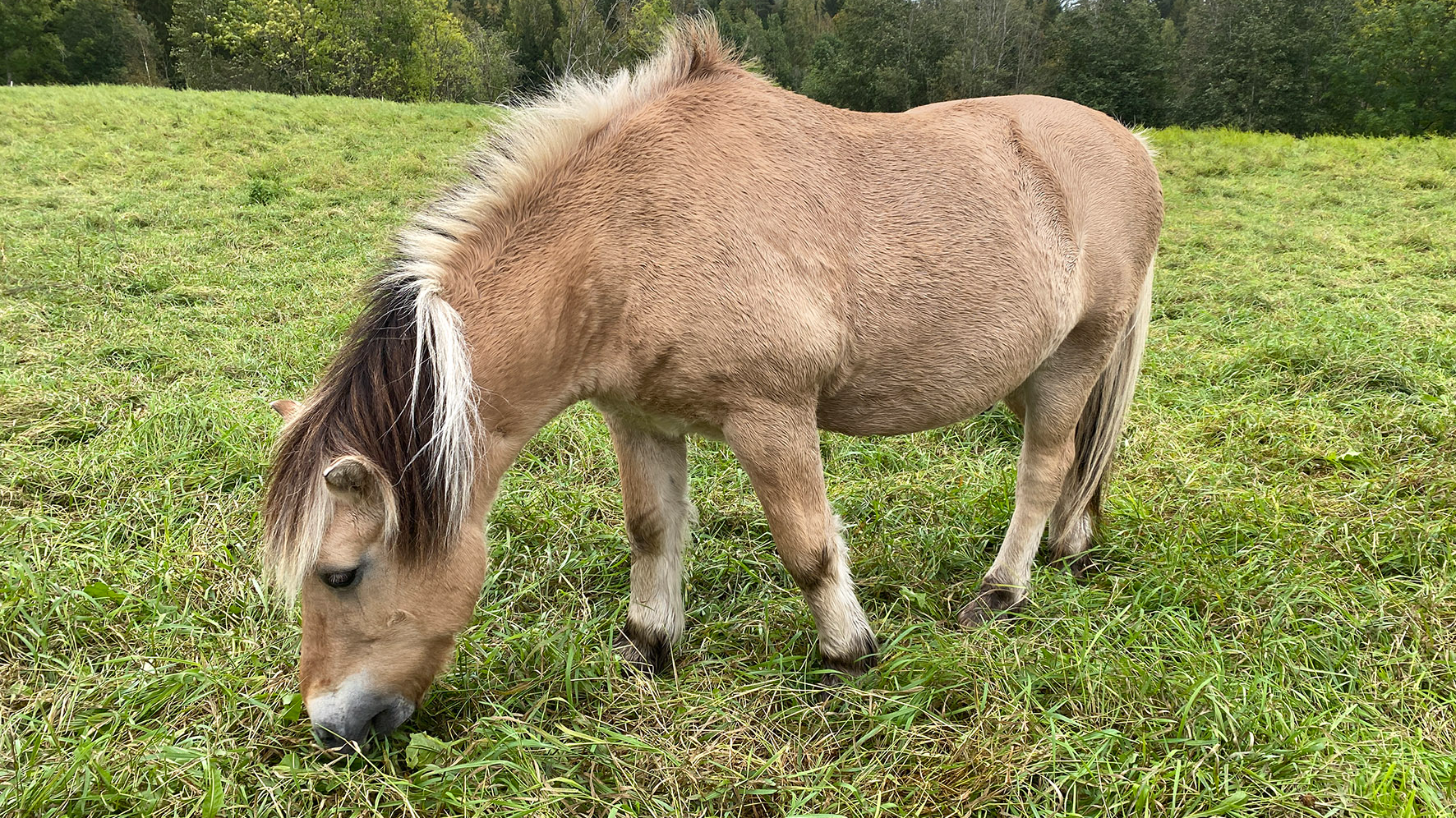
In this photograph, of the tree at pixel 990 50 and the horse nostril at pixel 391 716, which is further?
the tree at pixel 990 50

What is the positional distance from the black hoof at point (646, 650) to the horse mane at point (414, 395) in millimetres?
882

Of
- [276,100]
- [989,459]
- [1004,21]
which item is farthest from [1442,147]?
[1004,21]

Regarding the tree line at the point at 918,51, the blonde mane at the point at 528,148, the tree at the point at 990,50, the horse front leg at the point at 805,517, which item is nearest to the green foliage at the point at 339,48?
the tree line at the point at 918,51

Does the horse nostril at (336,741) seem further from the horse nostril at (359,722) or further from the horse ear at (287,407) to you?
the horse ear at (287,407)

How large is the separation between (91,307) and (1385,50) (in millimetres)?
41374

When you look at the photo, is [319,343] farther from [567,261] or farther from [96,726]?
[567,261]

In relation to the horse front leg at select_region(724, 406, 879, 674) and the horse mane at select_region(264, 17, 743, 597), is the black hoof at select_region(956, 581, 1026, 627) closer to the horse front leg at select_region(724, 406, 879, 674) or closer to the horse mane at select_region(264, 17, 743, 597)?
the horse front leg at select_region(724, 406, 879, 674)

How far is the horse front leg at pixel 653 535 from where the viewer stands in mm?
Result: 2506

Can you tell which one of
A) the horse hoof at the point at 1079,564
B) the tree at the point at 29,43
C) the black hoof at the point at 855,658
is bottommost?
the horse hoof at the point at 1079,564

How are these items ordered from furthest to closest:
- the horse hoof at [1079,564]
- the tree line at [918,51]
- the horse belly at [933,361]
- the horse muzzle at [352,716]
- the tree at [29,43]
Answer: the tree at [29,43] → the tree line at [918,51] → the horse hoof at [1079,564] → the horse belly at [933,361] → the horse muzzle at [352,716]

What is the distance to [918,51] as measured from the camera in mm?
37125

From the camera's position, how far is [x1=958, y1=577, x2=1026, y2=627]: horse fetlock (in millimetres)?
2832

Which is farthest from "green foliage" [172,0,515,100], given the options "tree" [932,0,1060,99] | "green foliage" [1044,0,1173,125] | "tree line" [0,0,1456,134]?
"green foliage" [1044,0,1173,125]

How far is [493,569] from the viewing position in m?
3.02
